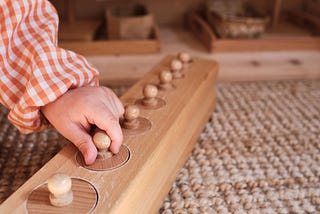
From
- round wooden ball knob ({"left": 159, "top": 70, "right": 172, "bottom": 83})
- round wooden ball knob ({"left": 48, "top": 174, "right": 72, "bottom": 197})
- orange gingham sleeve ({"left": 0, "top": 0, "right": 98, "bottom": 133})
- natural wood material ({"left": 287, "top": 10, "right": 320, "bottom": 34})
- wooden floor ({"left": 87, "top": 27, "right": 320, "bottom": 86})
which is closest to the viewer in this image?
round wooden ball knob ({"left": 48, "top": 174, "right": 72, "bottom": 197})

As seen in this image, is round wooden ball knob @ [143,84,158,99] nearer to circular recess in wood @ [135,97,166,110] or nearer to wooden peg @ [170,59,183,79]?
circular recess in wood @ [135,97,166,110]

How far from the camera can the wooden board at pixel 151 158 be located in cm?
37

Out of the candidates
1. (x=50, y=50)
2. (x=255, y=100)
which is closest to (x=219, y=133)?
(x=255, y=100)

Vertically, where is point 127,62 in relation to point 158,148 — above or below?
below

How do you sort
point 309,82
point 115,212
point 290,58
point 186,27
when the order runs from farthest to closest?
point 186,27
point 290,58
point 309,82
point 115,212

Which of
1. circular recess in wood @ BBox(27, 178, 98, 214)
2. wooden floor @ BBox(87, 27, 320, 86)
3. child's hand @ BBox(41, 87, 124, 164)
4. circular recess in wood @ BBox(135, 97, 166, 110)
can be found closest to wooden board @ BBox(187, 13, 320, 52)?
wooden floor @ BBox(87, 27, 320, 86)

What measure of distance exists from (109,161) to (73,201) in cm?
8

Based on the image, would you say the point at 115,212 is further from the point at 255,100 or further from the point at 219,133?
the point at 255,100

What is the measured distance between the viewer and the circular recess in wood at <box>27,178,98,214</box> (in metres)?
0.34

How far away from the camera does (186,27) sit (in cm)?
142

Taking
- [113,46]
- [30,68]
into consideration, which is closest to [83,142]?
[30,68]

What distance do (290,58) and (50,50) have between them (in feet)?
2.69

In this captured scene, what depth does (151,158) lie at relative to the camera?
44 cm

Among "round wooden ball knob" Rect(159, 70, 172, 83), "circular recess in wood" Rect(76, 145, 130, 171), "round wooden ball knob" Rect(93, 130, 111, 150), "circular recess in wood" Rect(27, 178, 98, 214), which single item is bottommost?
"circular recess in wood" Rect(76, 145, 130, 171)
